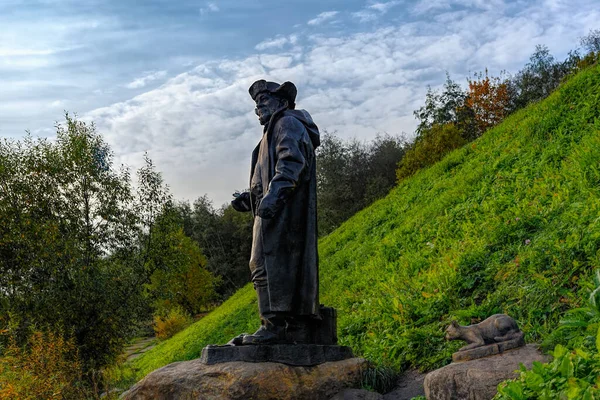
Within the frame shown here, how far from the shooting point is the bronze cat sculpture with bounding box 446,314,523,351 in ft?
15.1

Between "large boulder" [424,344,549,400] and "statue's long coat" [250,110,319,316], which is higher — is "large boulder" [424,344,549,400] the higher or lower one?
the lower one

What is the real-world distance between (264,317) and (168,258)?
38.7 ft

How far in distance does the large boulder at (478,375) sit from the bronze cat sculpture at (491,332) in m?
0.14

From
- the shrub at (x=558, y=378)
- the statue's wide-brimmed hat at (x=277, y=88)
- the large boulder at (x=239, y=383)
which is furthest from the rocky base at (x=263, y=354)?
the statue's wide-brimmed hat at (x=277, y=88)

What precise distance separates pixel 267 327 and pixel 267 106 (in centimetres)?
232

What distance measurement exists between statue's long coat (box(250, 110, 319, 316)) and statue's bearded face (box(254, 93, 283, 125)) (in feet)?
0.59

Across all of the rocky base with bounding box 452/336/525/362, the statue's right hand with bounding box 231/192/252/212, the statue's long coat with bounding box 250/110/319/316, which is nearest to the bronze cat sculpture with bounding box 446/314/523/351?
the rocky base with bounding box 452/336/525/362

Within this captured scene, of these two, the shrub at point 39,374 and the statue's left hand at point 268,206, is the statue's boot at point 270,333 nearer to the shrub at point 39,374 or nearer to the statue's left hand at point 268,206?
the statue's left hand at point 268,206

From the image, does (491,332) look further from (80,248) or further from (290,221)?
(80,248)

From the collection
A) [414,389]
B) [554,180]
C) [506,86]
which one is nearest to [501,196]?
[554,180]

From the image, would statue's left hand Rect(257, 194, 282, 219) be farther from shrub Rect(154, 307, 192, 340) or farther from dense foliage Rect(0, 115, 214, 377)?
shrub Rect(154, 307, 192, 340)

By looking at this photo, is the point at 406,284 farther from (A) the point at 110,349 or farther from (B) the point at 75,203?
→ (B) the point at 75,203

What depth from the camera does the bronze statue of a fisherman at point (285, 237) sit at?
538cm

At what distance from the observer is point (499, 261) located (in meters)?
8.15
